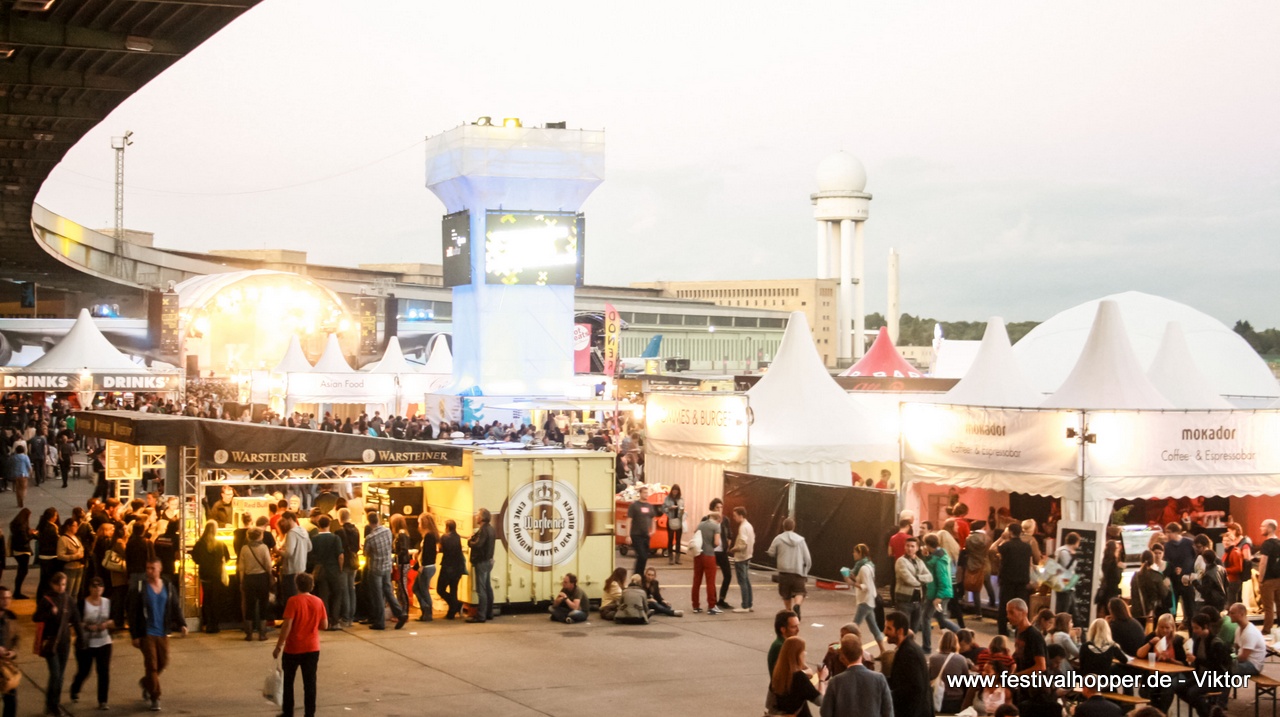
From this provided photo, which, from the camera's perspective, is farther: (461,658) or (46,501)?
(46,501)

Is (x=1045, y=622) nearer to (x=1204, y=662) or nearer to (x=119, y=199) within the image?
(x=1204, y=662)

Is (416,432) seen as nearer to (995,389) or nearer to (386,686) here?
(995,389)

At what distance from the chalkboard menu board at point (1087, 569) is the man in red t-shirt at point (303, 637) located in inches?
340

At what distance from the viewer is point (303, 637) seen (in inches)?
415

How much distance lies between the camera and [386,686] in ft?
40.1

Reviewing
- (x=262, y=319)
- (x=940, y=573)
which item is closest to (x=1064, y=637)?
(x=940, y=573)

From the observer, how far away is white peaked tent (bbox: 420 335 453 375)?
50312mm

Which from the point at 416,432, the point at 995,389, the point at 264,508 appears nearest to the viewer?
the point at 264,508

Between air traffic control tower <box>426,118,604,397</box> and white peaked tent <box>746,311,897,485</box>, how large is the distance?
25.5 metres

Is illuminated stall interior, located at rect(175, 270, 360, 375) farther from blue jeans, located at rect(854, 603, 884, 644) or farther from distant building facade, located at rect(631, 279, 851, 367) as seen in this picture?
distant building facade, located at rect(631, 279, 851, 367)

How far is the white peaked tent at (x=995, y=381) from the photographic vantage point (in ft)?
72.8

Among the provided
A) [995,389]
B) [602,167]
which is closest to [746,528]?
[995,389]

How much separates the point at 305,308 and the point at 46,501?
4830 cm

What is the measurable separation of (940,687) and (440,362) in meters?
42.1
